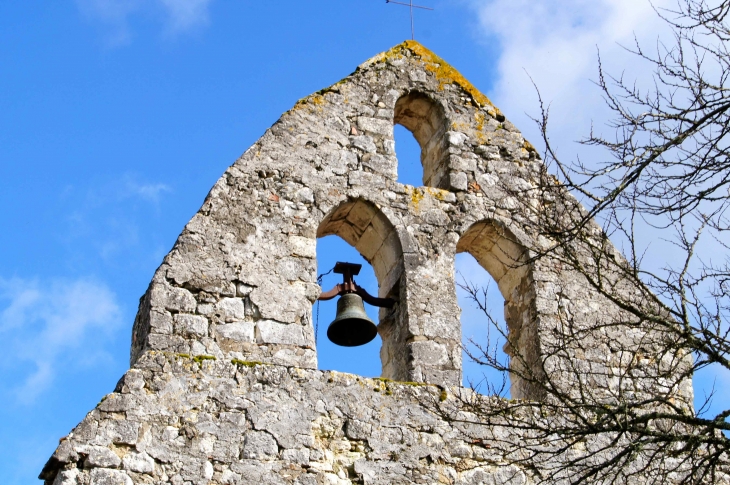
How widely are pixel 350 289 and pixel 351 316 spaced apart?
281 mm

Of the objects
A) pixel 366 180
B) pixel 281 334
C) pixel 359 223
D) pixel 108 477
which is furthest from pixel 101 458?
pixel 366 180

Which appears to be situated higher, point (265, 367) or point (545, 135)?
point (545, 135)

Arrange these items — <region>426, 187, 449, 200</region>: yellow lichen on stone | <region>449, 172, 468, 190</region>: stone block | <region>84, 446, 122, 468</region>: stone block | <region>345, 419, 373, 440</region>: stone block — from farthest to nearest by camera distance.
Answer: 1. <region>449, 172, 468, 190</region>: stone block
2. <region>426, 187, 449, 200</region>: yellow lichen on stone
3. <region>345, 419, 373, 440</region>: stone block
4. <region>84, 446, 122, 468</region>: stone block

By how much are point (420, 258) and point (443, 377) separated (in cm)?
103

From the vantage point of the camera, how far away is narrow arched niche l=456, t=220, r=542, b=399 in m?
9.03

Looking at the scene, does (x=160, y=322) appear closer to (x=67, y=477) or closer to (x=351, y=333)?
(x=67, y=477)

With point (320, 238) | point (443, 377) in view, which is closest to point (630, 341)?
point (443, 377)

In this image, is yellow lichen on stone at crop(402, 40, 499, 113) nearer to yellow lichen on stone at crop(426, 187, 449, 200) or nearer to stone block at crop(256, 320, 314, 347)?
yellow lichen on stone at crop(426, 187, 449, 200)

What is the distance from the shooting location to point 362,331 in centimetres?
870

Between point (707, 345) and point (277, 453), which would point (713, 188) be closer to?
point (707, 345)

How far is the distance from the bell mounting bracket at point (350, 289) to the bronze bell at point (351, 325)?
0.06m

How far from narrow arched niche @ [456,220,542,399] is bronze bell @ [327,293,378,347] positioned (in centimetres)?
112

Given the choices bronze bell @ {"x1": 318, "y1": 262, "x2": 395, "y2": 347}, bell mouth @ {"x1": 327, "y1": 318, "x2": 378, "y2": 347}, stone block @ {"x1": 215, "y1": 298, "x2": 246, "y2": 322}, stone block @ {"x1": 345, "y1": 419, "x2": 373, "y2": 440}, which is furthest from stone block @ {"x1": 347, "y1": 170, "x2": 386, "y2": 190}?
stone block @ {"x1": 345, "y1": 419, "x2": 373, "y2": 440}

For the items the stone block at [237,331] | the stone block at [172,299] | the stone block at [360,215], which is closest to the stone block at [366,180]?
the stone block at [360,215]
